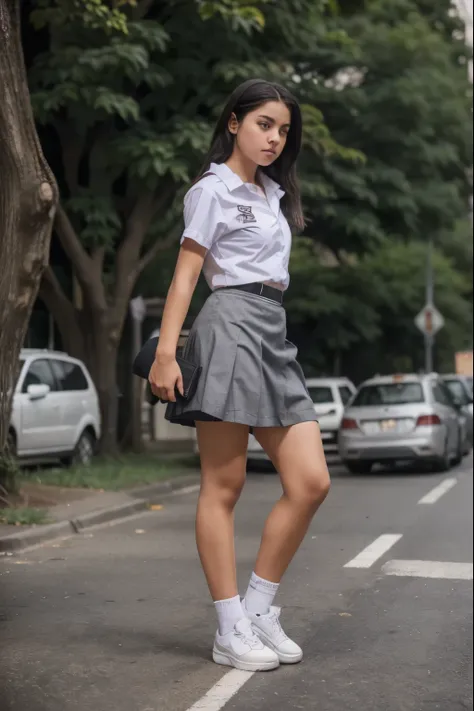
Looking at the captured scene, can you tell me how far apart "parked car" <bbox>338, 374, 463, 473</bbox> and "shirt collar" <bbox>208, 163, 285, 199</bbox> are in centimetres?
960

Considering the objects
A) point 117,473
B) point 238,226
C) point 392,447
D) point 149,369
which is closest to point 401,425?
point 392,447

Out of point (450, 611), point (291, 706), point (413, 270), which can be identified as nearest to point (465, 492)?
point (450, 611)

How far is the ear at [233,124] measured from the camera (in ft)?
10.7

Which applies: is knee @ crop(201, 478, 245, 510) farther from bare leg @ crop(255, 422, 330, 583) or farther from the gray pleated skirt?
the gray pleated skirt

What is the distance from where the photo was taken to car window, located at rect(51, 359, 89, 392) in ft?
55.3

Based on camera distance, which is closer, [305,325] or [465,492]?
[465,492]

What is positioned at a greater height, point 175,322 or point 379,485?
point 175,322

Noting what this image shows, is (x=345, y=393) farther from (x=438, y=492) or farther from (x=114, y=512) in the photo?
(x=114, y=512)

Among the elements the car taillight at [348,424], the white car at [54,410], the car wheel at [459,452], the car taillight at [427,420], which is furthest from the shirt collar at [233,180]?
the car wheel at [459,452]

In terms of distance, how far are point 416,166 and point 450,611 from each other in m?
14.9

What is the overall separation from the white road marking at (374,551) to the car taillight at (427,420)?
492 cm

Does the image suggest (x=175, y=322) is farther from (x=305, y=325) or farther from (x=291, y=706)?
(x=305, y=325)

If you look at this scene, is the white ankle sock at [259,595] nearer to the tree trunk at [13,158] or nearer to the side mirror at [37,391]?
the tree trunk at [13,158]

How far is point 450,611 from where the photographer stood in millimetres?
6355
